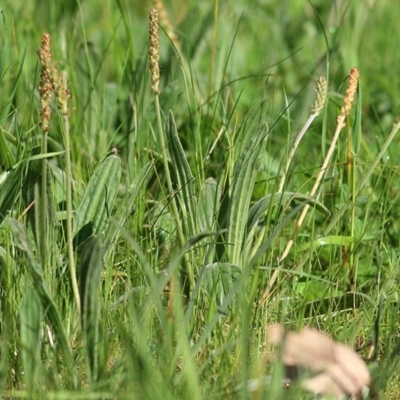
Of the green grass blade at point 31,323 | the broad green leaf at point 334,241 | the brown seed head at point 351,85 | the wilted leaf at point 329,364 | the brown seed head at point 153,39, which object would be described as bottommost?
the wilted leaf at point 329,364

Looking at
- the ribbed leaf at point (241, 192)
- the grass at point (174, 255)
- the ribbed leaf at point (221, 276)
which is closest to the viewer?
the grass at point (174, 255)

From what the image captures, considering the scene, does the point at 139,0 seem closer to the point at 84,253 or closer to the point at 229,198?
the point at 229,198

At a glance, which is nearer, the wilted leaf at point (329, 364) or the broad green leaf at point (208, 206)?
the wilted leaf at point (329, 364)

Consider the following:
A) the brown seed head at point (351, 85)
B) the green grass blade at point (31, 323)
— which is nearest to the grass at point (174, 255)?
the green grass blade at point (31, 323)

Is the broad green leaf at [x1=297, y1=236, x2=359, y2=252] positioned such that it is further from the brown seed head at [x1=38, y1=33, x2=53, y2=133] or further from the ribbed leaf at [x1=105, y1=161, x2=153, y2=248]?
the brown seed head at [x1=38, y1=33, x2=53, y2=133]

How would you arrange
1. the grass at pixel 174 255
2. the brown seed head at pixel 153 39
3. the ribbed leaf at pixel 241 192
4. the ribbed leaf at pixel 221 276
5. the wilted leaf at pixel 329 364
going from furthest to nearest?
the ribbed leaf at pixel 241 192, the ribbed leaf at pixel 221 276, the brown seed head at pixel 153 39, the grass at pixel 174 255, the wilted leaf at pixel 329 364

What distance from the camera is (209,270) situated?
1.78 m

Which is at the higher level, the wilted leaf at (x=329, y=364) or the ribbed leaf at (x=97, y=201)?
the ribbed leaf at (x=97, y=201)

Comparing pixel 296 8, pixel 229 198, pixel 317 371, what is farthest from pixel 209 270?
pixel 296 8

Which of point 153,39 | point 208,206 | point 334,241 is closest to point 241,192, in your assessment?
point 208,206

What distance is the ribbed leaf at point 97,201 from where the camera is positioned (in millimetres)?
1931

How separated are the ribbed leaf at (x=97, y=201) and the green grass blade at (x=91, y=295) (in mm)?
384

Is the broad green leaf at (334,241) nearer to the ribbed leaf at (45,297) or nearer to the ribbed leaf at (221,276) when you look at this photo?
the ribbed leaf at (221,276)

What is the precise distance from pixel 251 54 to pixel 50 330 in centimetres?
252
